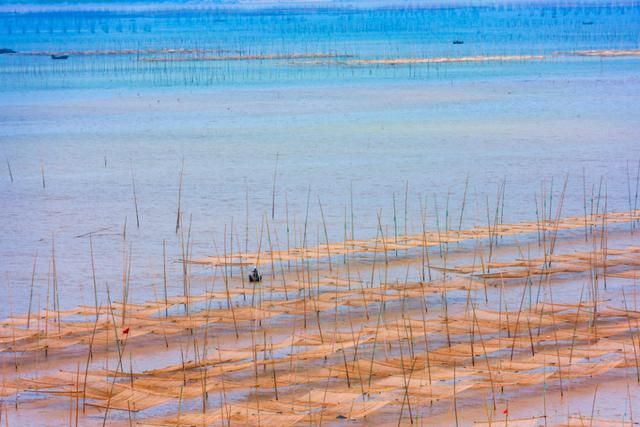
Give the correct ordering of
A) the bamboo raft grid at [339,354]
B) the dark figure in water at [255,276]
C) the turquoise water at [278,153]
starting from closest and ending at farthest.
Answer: the bamboo raft grid at [339,354], the dark figure in water at [255,276], the turquoise water at [278,153]

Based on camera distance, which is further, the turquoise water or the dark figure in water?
the turquoise water

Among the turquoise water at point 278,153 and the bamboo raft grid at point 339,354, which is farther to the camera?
the turquoise water at point 278,153

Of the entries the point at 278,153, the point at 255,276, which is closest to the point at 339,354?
the point at 255,276

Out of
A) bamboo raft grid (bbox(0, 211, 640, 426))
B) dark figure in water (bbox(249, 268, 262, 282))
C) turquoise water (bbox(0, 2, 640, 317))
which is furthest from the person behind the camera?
turquoise water (bbox(0, 2, 640, 317))

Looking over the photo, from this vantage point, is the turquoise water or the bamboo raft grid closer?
the bamboo raft grid

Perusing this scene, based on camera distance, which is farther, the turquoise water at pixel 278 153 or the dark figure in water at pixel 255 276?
the turquoise water at pixel 278 153

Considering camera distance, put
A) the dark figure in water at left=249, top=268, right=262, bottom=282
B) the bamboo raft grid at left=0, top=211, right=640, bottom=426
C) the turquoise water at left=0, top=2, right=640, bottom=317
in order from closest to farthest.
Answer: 1. the bamboo raft grid at left=0, top=211, right=640, bottom=426
2. the dark figure in water at left=249, top=268, right=262, bottom=282
3. the turquoise water at left=0, top=2, right=640, bottom=317

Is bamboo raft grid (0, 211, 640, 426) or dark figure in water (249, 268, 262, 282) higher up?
dark figure in water (249, 268, 262, 282)

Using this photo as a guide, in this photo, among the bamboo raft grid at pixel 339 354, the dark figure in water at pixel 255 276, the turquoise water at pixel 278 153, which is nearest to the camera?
the bamboo raft grid at pixel 339 354

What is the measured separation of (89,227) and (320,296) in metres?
3.62

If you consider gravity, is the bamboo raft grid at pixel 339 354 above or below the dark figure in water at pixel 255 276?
below

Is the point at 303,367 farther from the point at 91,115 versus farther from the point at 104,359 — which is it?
the point at 91,115

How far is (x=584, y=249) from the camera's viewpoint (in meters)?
8.03

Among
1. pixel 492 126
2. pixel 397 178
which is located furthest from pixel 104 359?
pixel 492 126
